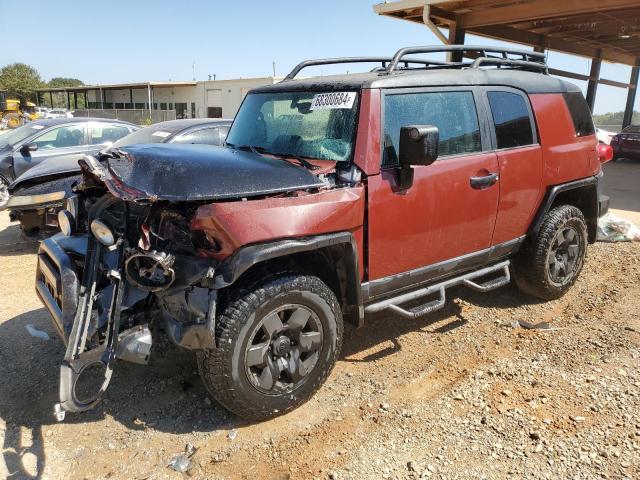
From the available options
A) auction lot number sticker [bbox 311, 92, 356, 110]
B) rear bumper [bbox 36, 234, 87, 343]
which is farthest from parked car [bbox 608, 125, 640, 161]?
rear bumper [bbox 36, 234, 87, 343]

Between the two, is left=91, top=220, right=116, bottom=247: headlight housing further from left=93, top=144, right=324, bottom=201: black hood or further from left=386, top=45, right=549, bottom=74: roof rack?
left=386, top=45, right=549, bottom=74: roof rack

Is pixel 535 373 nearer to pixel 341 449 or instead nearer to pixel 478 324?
pixel 478 324

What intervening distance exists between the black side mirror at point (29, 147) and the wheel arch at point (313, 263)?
672 cm

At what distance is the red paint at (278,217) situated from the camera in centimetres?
260

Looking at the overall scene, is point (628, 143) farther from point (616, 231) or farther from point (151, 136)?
point (151, 136)

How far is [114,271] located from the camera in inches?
104

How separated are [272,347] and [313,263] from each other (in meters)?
0.60

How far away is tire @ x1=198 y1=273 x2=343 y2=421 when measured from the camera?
2.73 metres

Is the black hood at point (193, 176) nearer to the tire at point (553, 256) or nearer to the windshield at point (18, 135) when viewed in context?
the tire at point (553, 256)

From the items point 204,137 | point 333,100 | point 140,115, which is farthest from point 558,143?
point 140,115

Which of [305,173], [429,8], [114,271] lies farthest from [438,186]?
[429,8]

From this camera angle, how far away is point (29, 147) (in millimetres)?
8078

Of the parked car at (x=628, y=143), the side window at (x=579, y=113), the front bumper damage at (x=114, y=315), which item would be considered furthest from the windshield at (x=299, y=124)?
the parked car at (x=628, y=143)

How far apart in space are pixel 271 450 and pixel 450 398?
3.93 ft
